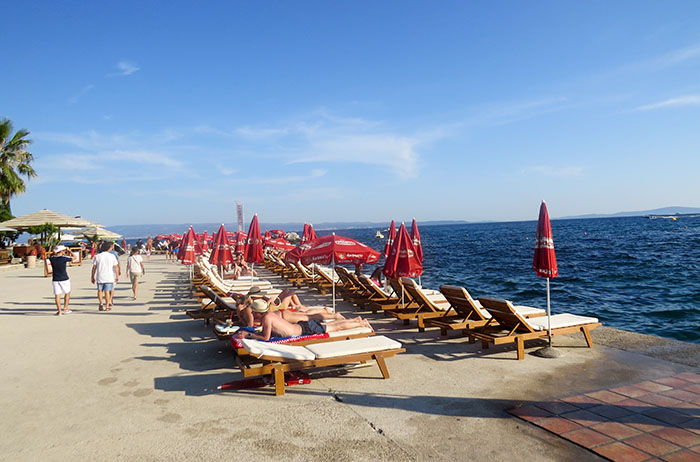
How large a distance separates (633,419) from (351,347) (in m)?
2.83

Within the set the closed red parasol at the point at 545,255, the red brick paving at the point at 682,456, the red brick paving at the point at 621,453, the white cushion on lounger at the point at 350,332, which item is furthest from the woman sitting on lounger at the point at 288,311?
the red brick paving at the point at 682,456

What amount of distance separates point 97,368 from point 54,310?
5964 millimetres

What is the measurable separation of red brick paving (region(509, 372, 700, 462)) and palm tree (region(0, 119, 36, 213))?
33.4 metres

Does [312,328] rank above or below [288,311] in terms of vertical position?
below

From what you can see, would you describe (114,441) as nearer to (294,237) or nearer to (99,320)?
(99,320)

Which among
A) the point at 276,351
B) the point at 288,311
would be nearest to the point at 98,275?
the point at 288,311

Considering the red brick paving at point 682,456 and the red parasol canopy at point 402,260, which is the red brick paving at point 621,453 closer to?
the red brick paving at point 682,456

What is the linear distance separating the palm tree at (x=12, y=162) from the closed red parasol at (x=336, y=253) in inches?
1094

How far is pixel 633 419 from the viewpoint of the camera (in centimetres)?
398

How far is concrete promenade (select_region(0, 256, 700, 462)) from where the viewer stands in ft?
12.1

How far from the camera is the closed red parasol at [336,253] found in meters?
8.98

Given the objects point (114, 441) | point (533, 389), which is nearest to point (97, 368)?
point (114, 441)

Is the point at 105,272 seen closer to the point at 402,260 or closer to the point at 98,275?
the point at 98,275

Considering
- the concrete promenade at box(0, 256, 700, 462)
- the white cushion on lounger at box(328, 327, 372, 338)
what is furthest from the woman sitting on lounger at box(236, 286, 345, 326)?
the concrete promenade at box(0, 256, 700, 462)
